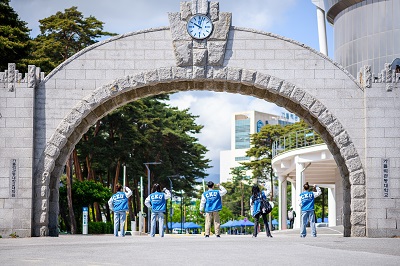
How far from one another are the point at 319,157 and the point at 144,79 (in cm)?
2019

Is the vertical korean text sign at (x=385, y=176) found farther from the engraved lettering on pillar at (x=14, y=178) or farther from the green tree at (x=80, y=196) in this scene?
the green tree at (x=80, y=196)

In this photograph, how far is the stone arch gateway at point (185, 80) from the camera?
20828mm

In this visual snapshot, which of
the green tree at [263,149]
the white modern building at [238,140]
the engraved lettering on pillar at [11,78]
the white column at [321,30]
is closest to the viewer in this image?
the engraved lettering on pillar at [11,78]

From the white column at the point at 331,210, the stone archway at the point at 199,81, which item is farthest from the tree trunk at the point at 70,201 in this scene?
the stone archway at the point at 199,81

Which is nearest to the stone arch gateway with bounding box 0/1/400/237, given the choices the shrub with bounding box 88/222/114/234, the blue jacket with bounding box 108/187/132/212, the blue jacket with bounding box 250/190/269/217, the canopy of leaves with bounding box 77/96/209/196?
the blue jacket with bounding box 108/187/132/212

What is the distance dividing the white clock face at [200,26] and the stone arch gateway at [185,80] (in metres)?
0.17

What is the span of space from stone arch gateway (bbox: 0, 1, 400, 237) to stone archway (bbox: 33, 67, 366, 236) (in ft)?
0.09

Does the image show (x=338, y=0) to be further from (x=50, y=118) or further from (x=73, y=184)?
(x=50, y=118)

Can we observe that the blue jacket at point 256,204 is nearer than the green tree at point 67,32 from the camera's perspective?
Yes

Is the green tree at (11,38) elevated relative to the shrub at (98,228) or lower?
elevated

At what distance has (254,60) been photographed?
70.2 ft

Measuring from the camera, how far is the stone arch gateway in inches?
820

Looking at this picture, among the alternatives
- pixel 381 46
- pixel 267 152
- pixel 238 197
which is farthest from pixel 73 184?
pixel 238 197

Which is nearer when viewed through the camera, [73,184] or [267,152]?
[73,184]
